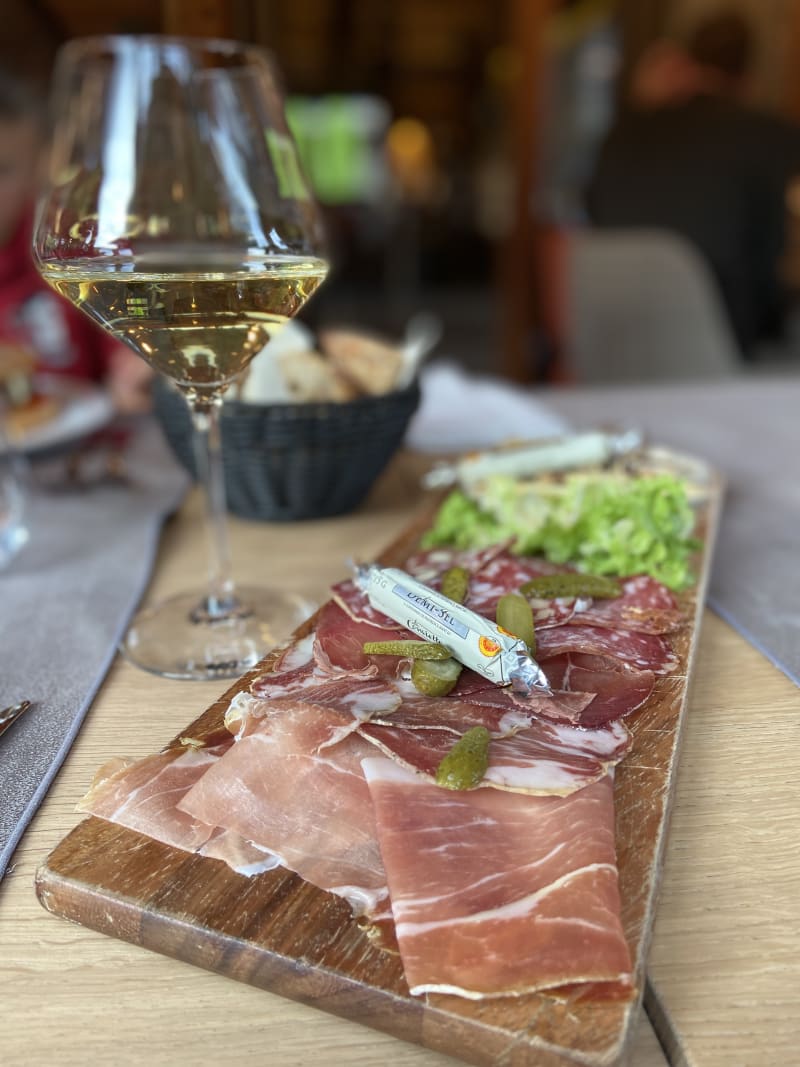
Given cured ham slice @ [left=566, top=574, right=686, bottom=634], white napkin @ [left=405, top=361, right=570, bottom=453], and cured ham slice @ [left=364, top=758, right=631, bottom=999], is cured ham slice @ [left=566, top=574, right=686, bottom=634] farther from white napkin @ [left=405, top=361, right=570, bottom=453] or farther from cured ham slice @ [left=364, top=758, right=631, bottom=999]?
white napkin @ [left=405, top=361, right=570, bottom=453]

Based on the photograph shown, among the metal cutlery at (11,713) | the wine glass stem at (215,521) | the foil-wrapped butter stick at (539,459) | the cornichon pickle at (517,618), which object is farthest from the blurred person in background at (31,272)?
the cornichon pickle at (517,618)

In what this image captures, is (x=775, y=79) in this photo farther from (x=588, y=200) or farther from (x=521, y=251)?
(x=588, y=200)

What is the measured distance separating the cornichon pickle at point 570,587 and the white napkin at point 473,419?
643mm

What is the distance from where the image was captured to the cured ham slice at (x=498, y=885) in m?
0.40

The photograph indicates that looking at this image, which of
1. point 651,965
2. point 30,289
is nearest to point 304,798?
point 651,965

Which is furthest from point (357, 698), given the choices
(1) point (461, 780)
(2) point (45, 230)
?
(2) point (45, 230)

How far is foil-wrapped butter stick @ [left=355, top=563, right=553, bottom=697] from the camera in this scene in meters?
0.58

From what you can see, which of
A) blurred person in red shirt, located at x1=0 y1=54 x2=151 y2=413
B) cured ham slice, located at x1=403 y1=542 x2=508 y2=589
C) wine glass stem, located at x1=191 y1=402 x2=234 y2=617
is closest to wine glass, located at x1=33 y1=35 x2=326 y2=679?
wine glass stem, located at x1=191 y1=402 x2=234 y2=617

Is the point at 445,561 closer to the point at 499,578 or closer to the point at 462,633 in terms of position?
the point at 499,578

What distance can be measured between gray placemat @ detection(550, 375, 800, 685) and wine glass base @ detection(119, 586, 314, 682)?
1.37 feet

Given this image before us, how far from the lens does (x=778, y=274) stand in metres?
3.46

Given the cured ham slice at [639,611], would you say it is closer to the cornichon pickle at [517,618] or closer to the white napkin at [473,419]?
the cornichon pickle at [517,618]

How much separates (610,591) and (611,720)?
0.17 metres

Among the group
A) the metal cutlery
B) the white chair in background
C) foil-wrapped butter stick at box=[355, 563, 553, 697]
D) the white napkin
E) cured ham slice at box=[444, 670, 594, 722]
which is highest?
foil-wrapped butter stick at box=[355, 563, 553, 697]
